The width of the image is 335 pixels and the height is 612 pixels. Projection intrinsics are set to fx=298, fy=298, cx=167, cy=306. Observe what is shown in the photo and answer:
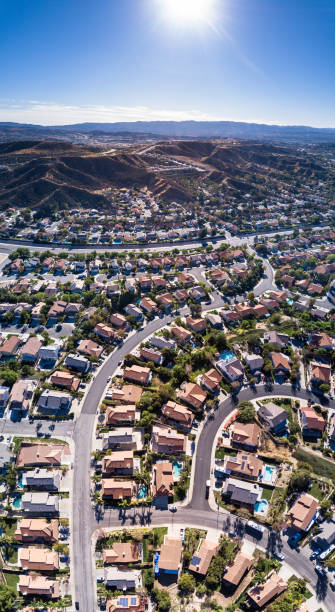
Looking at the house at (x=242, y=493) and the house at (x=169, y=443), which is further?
the house at (x=169, y=443)

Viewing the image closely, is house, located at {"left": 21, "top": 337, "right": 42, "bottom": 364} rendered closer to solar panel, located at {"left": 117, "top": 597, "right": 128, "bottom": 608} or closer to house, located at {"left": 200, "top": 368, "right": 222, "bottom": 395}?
house, located at {"left": 200, "top": 368, "right": 222, "bottom": 395}

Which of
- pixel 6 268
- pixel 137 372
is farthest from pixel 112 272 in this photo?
pixel 137 372

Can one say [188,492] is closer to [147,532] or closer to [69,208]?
[147,532]

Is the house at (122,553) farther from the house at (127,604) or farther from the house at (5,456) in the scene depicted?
the house at (5,456)

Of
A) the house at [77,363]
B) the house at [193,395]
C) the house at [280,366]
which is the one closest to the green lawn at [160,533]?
the house at [193,395]

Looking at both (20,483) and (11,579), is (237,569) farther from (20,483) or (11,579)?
(20,483)

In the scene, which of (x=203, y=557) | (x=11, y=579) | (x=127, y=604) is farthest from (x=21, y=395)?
(x=203, y=557)
